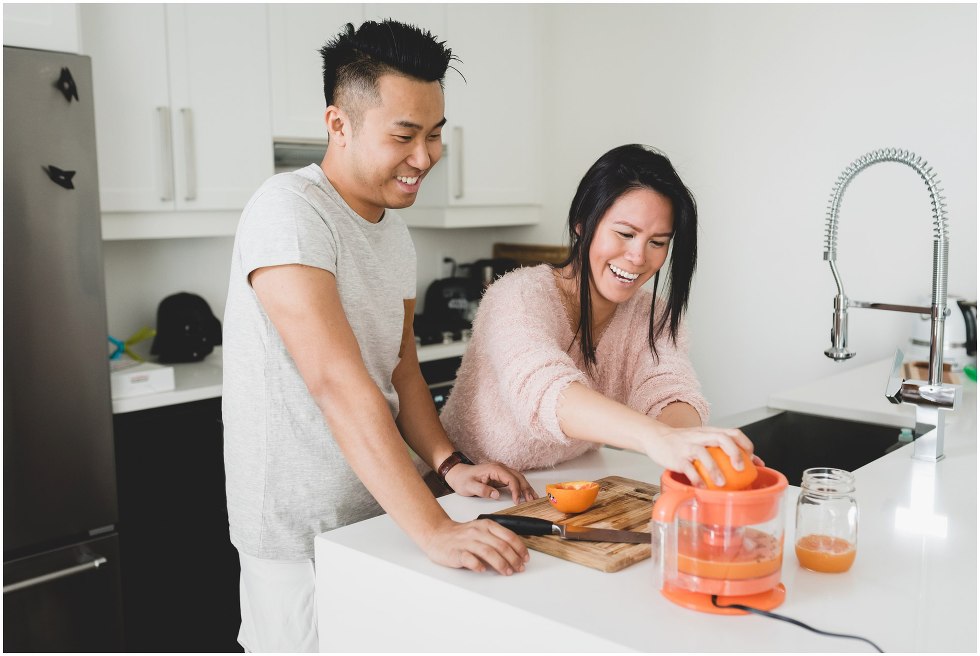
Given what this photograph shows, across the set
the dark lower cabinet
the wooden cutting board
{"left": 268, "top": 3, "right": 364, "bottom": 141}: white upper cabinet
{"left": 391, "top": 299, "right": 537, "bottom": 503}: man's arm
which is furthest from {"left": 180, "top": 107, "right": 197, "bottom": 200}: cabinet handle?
the wooden cutting board

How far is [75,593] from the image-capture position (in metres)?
2.30

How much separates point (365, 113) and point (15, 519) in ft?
5.00

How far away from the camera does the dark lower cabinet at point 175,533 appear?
2449 mm

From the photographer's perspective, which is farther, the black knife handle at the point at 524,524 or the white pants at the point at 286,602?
the white pants at the point at 286,602

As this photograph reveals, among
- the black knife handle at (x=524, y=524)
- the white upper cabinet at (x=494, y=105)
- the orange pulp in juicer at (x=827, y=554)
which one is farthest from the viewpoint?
the white upper cabinet at (x=494, y=105)

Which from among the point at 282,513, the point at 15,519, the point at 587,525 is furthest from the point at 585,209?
the point at 15,519

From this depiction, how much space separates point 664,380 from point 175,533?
1.61m

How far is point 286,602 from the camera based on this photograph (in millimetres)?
1474

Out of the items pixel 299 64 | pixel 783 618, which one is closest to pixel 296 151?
pixel 299 64

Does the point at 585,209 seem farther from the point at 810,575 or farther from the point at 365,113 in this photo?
the point at 810,575

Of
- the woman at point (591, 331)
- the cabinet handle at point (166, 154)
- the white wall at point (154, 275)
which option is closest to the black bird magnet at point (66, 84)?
the cabinet handle at point (166, 154)

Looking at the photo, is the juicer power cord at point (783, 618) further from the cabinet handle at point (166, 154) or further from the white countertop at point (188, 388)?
the cabinet handle at point (166, 154)

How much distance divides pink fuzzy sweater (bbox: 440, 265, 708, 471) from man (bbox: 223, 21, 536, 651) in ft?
0.34

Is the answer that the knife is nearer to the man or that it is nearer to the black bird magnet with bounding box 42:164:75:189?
the man
